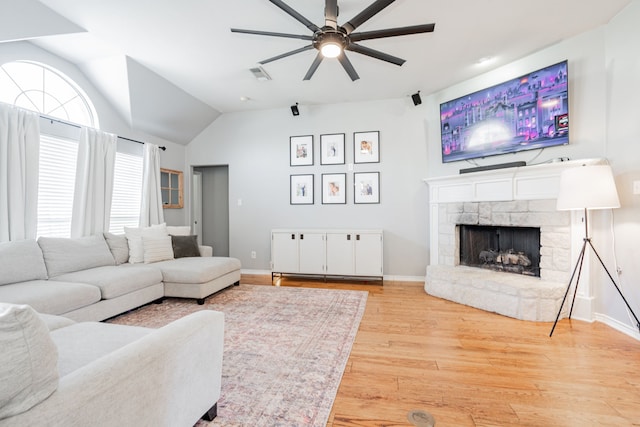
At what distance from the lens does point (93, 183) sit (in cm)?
368

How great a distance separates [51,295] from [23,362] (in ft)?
6.82

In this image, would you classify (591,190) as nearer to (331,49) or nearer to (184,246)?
(331,49)

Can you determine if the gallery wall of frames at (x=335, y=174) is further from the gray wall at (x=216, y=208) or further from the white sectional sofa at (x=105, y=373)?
the white sectional sofa at (x=105, y=373)

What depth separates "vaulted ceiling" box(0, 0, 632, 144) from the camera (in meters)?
2.55

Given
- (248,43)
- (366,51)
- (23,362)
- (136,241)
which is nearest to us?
(23,362)

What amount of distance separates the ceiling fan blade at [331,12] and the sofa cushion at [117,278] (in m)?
3.00

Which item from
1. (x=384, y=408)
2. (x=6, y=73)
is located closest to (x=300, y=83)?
(x=6, y=73)

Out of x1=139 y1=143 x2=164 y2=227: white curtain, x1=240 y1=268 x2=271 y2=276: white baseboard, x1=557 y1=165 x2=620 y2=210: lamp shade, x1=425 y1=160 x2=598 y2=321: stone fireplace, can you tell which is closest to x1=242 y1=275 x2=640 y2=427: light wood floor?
x1=425 y1=160 x2=598 y2=321: stone fireplace

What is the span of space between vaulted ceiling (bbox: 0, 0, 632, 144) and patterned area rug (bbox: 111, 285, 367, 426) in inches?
112

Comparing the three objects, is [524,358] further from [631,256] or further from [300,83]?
[300,83]

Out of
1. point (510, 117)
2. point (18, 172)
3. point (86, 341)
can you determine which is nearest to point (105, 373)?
point (86, 341)

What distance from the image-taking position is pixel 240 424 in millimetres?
1504

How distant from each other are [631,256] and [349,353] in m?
2.61

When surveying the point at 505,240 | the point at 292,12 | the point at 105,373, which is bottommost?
the point at 105,373
